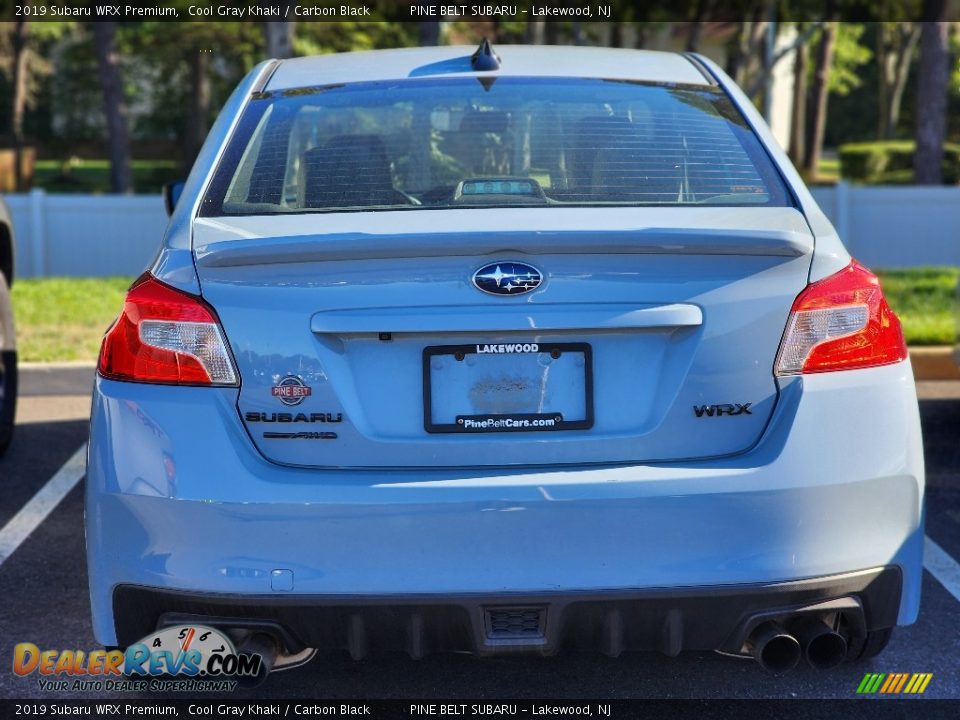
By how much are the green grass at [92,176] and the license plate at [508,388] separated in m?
30.1

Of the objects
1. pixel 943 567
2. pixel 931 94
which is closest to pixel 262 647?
pixel 943 567

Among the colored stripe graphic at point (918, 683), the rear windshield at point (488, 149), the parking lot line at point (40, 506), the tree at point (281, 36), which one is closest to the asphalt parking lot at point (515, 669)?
the colored stripe graphic at point (918, 683)

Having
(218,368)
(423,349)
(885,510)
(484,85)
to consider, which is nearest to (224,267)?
(218,368)

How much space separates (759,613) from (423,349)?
36.9 inches

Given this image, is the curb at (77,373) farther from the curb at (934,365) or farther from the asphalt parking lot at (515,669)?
the asphalt parking lot at (515,669)

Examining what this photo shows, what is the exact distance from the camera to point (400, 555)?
276cm

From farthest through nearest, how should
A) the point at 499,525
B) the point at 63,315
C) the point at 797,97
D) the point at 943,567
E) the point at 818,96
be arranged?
the point at 797,97
the point at 818,96
the point at 63,315
the point at 943,567
the point at 499,525

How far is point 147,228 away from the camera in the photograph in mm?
17016

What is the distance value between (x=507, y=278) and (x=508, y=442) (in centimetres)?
36

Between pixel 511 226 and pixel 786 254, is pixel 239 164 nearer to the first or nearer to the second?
pixel 511 226

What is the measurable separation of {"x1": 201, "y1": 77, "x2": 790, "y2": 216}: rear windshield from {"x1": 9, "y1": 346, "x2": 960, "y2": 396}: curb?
4632 millimetres

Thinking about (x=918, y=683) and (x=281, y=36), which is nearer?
(x=918, y=683)

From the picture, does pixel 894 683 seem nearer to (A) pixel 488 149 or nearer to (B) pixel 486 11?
(A) pixel 488 149

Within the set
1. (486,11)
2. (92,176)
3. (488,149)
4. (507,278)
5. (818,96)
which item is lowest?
(92,176)
